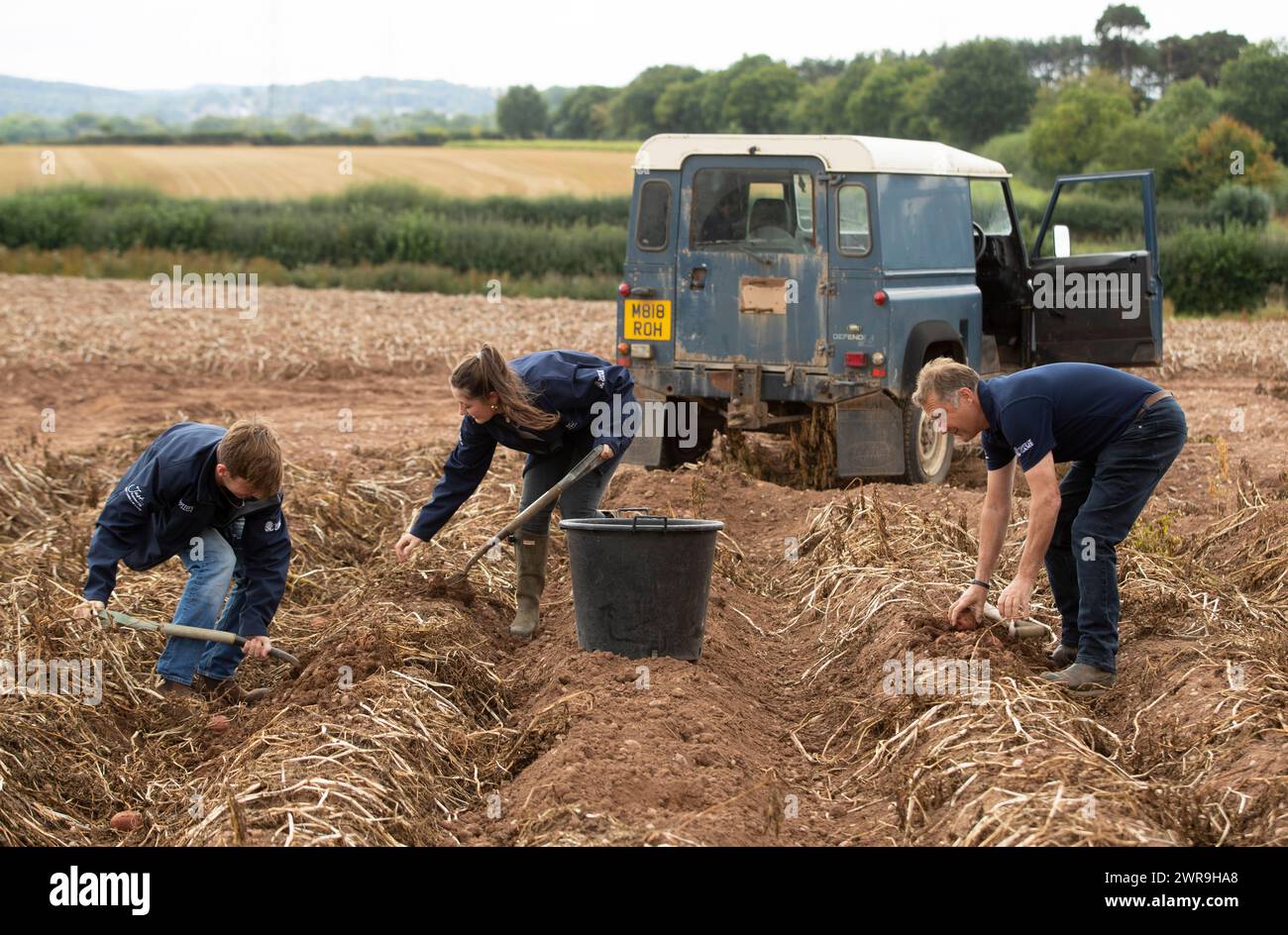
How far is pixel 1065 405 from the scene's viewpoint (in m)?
5.77

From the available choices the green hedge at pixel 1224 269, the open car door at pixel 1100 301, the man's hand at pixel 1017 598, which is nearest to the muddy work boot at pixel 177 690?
the man's hand at pixel 1017 598

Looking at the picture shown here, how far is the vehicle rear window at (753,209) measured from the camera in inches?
403

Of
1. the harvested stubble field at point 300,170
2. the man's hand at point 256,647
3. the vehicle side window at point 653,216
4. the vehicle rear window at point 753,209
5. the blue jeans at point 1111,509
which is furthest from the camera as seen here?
the harvested stubble field at point 300,170

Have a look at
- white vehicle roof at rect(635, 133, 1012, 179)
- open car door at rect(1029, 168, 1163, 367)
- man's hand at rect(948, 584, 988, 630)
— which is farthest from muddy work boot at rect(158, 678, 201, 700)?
open car door at rect(1029, 168, 1163, 367)

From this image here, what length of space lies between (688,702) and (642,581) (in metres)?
0.62

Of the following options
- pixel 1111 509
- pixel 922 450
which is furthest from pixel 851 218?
pixel 1111 509

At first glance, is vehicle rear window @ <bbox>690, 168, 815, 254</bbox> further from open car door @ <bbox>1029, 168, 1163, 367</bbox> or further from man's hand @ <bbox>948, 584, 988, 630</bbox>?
man's hand @ <bbox>948, 584, 988, 630</bbox>

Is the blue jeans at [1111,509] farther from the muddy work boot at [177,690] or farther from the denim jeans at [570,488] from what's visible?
the muddy work boot at [177,690]

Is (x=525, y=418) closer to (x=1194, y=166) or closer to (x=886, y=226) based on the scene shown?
(x=886, y=226)

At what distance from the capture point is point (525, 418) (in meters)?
6.18

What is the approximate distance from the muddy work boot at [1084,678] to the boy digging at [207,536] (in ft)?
11.2

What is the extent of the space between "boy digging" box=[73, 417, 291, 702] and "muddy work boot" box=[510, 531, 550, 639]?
119 cm
